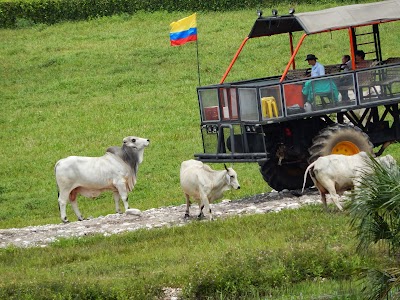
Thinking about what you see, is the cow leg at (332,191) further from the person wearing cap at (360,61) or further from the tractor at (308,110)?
the person wearing cap at (360,61)

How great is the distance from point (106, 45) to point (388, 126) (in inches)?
869

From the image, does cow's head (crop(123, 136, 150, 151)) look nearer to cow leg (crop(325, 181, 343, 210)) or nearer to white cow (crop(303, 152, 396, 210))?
white cow (crop(303, 152, 396, 210))

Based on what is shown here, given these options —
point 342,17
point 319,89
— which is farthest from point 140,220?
point 342,17

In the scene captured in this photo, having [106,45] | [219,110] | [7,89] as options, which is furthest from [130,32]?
[219,110]

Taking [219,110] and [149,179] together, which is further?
[149,179]

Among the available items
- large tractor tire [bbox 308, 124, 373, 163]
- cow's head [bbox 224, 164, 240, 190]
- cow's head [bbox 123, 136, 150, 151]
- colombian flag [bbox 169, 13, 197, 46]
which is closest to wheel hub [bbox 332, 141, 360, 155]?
large tractor tire [bbox 308, 124, 373, 163]

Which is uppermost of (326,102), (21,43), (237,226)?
(21,43)

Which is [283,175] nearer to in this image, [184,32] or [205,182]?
[205,182]

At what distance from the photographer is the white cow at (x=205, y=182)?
790 inches

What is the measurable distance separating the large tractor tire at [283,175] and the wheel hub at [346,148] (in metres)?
1.40

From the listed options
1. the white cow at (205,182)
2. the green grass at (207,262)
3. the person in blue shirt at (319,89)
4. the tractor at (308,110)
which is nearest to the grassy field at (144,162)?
the green grass at (207,262)

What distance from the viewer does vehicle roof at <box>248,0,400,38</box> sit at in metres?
20.9

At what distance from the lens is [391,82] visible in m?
21.5

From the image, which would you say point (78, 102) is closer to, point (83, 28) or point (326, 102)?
point (83, 28)
